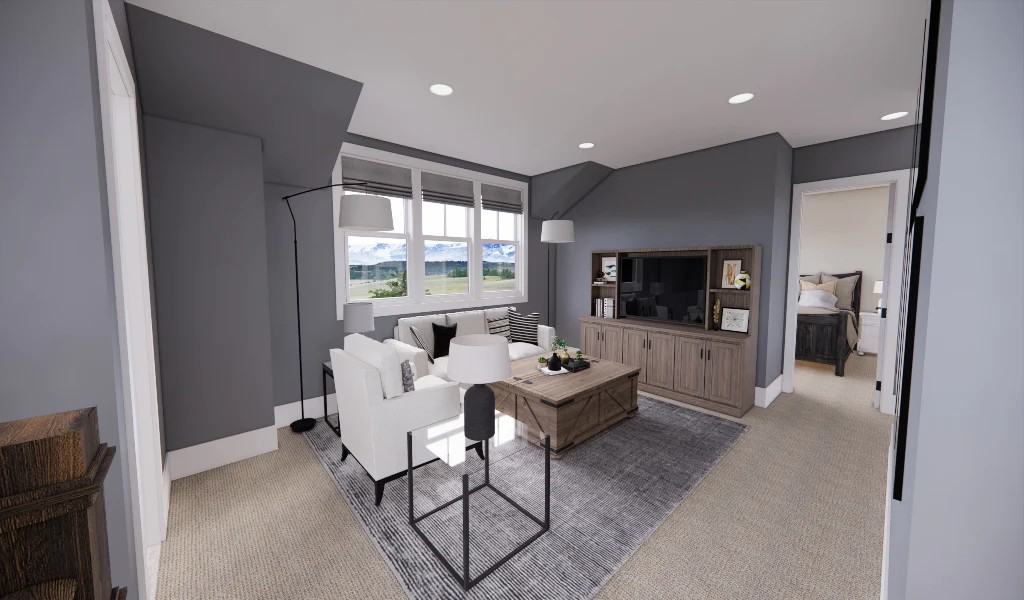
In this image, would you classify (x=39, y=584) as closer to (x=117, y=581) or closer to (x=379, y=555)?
(x=117, y=581)

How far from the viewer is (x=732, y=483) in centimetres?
259

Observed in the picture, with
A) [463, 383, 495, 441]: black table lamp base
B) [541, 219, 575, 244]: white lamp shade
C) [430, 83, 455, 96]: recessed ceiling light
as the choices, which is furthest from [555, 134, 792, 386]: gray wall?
[463, 383, 495, 441]: black table lamp base

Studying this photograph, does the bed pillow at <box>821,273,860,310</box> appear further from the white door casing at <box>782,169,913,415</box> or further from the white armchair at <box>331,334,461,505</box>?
the white armchair at <box>331,334,461,505</box>

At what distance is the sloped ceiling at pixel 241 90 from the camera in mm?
2072

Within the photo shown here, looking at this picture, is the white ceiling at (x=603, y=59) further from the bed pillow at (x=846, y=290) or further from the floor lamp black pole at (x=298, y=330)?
the bed pillow at (x=846, y=290)

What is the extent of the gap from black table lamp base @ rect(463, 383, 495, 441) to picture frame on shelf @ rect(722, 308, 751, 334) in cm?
302

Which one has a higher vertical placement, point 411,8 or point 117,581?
point 411,8

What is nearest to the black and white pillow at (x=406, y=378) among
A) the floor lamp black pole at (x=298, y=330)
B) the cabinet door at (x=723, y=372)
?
the floor lamp black pole at (x=298, y=330)

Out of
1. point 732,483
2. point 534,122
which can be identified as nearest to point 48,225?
point 534,122

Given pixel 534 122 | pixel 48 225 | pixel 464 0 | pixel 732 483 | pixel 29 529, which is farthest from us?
pixel 534 122

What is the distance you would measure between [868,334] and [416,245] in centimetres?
712

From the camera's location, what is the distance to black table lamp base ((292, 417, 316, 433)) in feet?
11.1

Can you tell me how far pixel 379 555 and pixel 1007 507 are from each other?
2.24 meters

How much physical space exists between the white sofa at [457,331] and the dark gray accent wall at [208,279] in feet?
3.60
